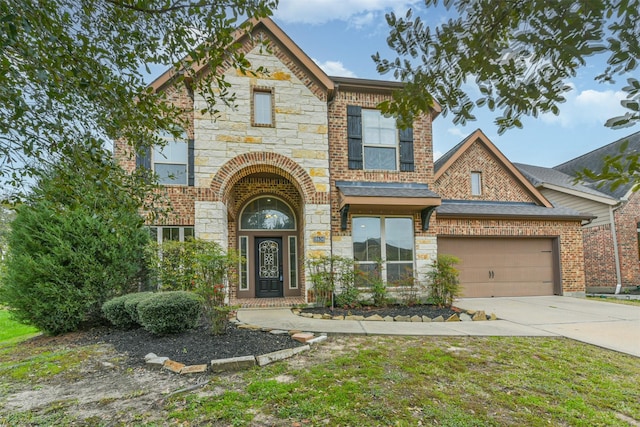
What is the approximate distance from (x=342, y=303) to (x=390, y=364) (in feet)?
14.0

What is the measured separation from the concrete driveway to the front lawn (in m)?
0.92

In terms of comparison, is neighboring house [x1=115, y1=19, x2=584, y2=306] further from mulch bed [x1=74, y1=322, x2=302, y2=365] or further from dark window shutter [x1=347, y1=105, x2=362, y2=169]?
mulch bed [x1=74, y1=322, x2=302, y2=365]

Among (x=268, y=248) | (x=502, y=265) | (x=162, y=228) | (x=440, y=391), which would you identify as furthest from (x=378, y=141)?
(x=440, y=391)

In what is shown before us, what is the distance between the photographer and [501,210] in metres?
11.2

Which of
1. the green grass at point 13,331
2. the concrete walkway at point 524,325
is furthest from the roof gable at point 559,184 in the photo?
the green grass at point 13,331

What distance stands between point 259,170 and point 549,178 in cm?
1448

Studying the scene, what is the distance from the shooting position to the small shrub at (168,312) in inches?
214

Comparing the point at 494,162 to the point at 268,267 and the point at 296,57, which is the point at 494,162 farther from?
the point at 268,267

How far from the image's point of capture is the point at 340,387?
3561 mm

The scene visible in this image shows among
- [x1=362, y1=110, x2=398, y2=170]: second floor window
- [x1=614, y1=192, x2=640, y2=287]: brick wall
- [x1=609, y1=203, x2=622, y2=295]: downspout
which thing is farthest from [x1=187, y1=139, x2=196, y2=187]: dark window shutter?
[x1=614, y1=192, x2=640, y2=287]: brick wall

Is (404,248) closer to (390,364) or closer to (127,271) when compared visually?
(390,364)

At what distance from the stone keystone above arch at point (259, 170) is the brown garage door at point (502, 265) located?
15.8 feet

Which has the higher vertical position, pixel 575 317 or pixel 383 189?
pixel 383 189

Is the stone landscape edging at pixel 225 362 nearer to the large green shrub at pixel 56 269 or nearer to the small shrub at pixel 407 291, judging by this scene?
the large green shrub at pixel 56 269
